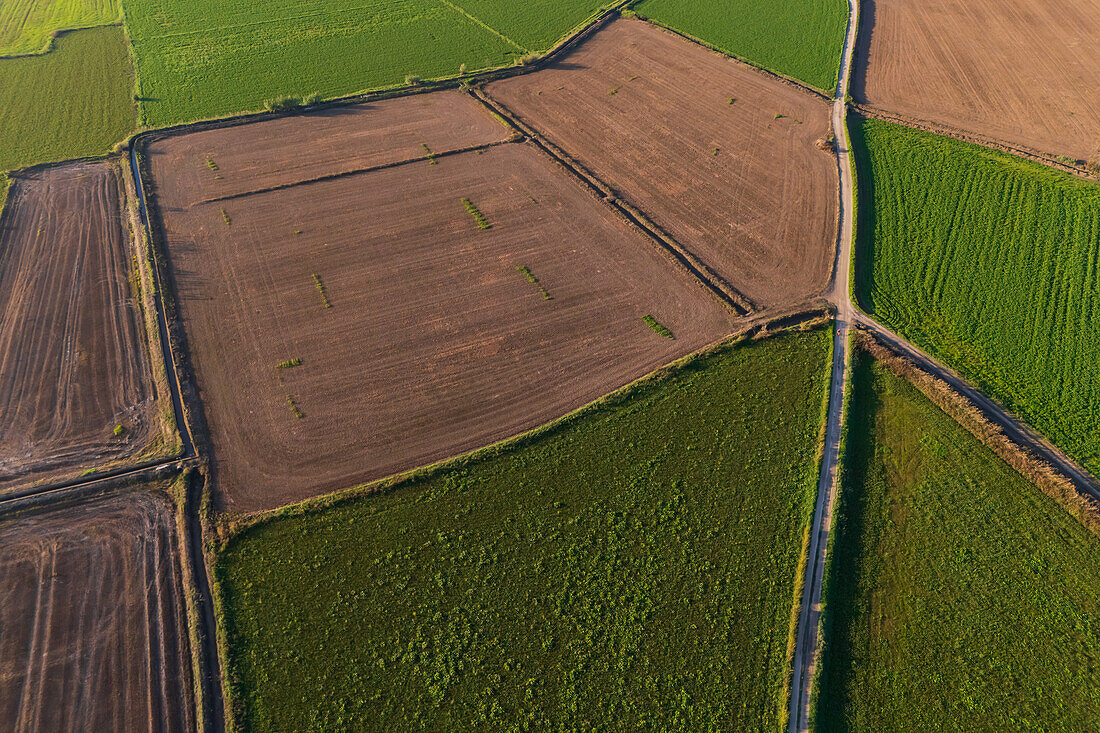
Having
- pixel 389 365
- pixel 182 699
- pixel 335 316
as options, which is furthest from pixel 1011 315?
pixel 182 699

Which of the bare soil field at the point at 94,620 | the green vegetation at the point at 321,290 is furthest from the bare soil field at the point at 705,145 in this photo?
the bare soil field at the point at 94,620

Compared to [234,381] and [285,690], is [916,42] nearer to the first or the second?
[234,381]

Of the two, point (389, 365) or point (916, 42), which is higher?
point (916, 42)

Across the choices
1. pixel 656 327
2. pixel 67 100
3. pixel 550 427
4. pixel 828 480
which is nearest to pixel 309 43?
pixel 67 100

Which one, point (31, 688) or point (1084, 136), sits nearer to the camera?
point (31, 688)

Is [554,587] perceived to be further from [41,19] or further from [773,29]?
[41,19]

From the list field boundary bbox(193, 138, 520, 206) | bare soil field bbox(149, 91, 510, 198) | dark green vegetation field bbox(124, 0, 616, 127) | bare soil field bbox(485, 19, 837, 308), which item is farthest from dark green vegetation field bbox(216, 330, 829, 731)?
dark green vegetation field bbox(124, 0, 616, 127)

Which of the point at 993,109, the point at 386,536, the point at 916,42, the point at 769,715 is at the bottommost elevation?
the point at 769,715
